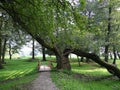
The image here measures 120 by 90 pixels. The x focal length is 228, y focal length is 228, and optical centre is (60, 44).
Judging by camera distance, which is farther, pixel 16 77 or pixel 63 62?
pixel 63 62

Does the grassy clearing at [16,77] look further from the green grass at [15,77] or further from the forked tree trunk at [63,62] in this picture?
the forked tree trunk at [63,62]

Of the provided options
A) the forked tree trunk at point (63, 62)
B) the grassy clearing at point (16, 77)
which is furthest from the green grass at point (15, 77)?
the forked tree trunk at point (63, 62)

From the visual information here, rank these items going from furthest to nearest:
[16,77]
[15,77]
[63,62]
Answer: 1. [63,62]
2. [15,77]
3. [16,77]

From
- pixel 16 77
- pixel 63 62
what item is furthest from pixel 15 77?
pixel 63 62

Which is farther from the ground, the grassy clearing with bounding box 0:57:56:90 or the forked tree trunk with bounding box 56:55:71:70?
the forked tree trunk with bounding box 56:55:71:70

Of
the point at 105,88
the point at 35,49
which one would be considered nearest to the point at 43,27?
the point at 105,88

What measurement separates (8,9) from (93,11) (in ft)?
95.5

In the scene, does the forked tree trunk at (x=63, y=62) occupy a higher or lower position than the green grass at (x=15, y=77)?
higher

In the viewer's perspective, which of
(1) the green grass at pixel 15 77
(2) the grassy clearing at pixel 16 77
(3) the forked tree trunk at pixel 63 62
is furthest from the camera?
(3) the forked tree trunk at pixel 63 62

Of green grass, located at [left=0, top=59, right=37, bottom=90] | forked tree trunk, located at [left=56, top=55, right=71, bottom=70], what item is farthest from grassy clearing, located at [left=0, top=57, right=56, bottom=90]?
forked tree trunk, located at [left=56, top=55, right=71, bottom=70]

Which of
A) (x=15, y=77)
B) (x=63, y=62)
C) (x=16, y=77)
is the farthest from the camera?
(x=63, y=62)

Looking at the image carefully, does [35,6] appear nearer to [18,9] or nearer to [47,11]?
[47,11]

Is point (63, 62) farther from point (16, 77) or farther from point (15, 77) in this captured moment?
point (15, 77)

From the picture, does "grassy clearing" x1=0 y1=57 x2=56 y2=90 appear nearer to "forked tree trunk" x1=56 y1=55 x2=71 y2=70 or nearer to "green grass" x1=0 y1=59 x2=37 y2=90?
"green grass" x1=0 y1=59 x2=37 y2=90
